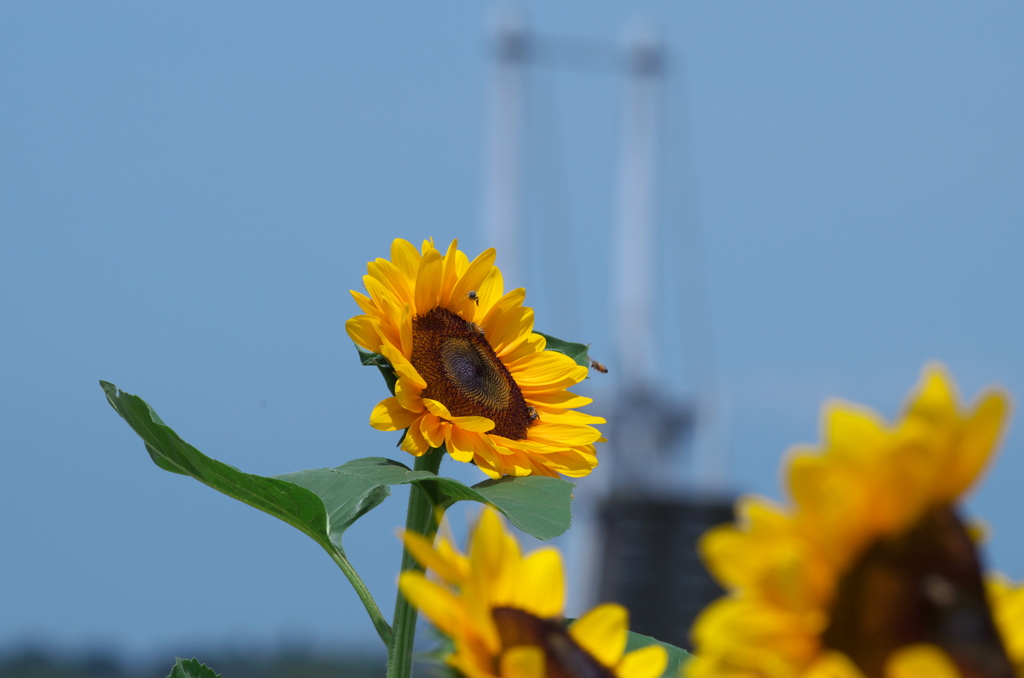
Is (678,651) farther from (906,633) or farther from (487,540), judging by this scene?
(906,633)

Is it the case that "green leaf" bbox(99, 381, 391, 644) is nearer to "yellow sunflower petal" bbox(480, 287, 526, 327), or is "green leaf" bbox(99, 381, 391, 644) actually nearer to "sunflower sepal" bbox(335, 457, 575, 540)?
"sunflower sepal" bbox(335, 457, 575, 540)

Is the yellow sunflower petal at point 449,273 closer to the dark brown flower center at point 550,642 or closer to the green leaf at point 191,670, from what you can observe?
the green leaf at point 191,670

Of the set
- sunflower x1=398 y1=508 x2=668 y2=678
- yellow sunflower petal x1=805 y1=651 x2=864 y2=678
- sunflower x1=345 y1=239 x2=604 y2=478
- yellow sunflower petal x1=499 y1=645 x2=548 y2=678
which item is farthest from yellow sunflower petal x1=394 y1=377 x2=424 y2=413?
yellow sunflower petal x1=805 y1=651 x2=864 y2=678

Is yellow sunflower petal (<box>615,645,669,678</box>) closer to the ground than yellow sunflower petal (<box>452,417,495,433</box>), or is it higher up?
closer to the ground

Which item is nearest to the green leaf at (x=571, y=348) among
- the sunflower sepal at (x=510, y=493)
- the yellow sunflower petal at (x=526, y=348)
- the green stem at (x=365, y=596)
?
the yellow sunflower petal at (x=526, y=348)

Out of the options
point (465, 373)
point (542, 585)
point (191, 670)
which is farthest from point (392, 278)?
point (542, 585)

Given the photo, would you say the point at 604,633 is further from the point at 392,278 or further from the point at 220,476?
the point at 392,278

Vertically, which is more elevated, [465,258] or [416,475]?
[465,258]

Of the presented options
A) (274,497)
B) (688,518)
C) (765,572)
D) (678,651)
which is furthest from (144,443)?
(688,518)
